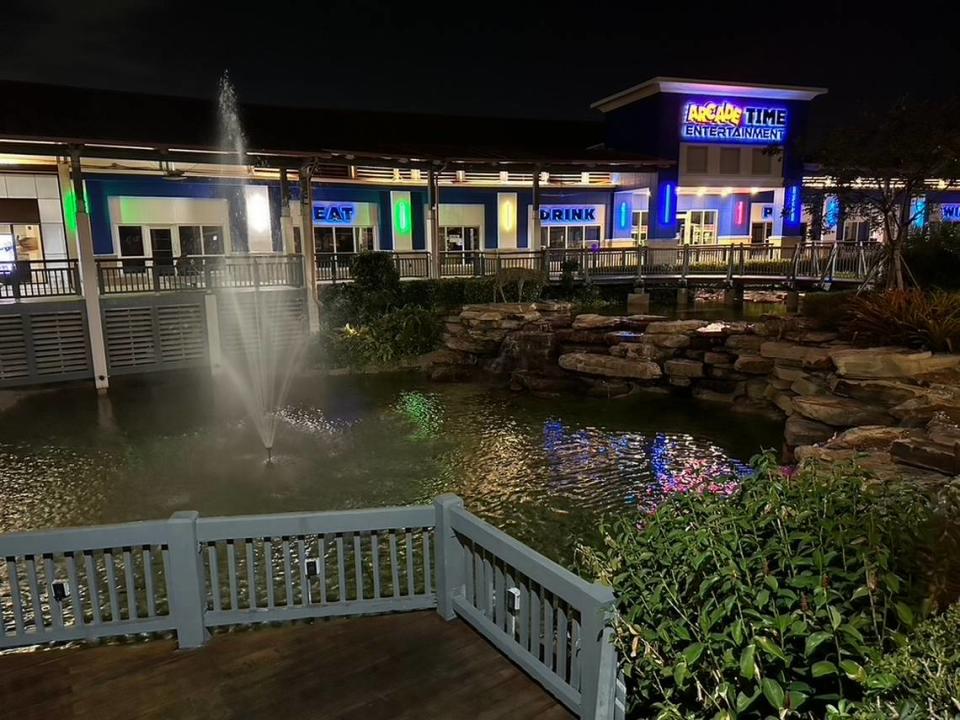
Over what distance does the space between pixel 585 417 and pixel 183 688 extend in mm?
10020

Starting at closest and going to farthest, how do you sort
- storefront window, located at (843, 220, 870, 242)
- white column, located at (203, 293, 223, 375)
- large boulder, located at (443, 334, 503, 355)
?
white column, located at (203, 293, 223, 375)
large boulder, located at (443, 334, 503, 355)
storefront window, located at (843, 220, 870, 242)

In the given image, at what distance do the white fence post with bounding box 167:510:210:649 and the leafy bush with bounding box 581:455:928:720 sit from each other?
109 inches

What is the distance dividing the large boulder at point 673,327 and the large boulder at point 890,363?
429cm

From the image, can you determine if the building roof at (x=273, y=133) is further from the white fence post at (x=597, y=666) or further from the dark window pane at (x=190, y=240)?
the white fence post at (x=597, y=666)

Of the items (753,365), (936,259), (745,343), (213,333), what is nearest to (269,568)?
(753,365)

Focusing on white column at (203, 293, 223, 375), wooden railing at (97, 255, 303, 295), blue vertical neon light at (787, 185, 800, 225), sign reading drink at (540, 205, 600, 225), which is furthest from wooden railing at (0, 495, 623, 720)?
blue vertical neon light at (787, 185, 800, 225)

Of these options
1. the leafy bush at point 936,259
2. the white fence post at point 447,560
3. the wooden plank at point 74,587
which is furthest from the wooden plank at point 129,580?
the leafy bush at point 936,259

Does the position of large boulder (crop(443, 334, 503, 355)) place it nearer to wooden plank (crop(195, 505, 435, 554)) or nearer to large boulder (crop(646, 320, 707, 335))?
large boulder (crop(646, 320, 707, 335))

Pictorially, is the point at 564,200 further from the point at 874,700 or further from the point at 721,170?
the point at 874,700

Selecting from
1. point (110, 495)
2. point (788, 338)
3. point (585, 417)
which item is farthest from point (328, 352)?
point (788, 338)

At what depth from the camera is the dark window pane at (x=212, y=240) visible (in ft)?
79.7

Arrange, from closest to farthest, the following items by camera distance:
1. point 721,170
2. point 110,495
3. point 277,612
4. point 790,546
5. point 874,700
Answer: point 874,700 < point 790,546 < point 277,612 < point 110,495 < point 721,170

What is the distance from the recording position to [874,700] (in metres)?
2.39

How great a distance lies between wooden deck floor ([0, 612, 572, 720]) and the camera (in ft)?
12.8
